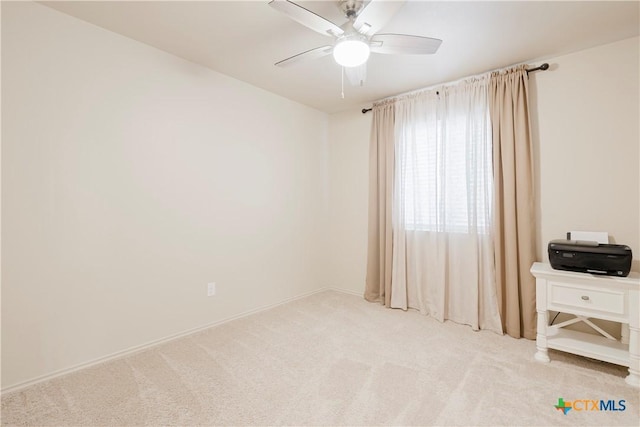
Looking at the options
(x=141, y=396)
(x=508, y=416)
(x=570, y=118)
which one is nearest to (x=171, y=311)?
(x=141, y=396)

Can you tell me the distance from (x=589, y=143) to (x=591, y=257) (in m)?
0.98

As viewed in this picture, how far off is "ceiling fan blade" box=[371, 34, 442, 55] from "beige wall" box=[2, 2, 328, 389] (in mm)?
1681

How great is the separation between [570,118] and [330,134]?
256 cm

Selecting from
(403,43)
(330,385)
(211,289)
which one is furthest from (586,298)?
(211,289)

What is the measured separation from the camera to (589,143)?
2.36 meters

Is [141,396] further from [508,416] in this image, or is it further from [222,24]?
[222,24]

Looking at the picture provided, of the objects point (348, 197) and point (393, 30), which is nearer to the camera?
point (393, 30)

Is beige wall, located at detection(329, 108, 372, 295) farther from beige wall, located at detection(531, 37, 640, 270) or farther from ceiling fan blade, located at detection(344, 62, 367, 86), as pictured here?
beige wall, located at detection(531, 37, 640, 270)

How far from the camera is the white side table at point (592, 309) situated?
1.86m

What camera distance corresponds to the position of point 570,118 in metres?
2.43

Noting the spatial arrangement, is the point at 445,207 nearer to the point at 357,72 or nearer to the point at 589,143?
the point at 589,143

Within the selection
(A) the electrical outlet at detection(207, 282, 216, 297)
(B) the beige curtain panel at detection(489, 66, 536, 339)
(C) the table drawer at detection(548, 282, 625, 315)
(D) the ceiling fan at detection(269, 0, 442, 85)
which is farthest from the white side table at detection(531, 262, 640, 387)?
(A) the electrical outlet at detection(207, 282, 216, 297)

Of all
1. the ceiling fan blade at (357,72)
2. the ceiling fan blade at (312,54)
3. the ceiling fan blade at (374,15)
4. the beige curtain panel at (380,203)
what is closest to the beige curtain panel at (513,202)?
the beige curtain panel at (380,203)

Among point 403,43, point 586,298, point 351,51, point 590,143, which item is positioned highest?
point 403,43
